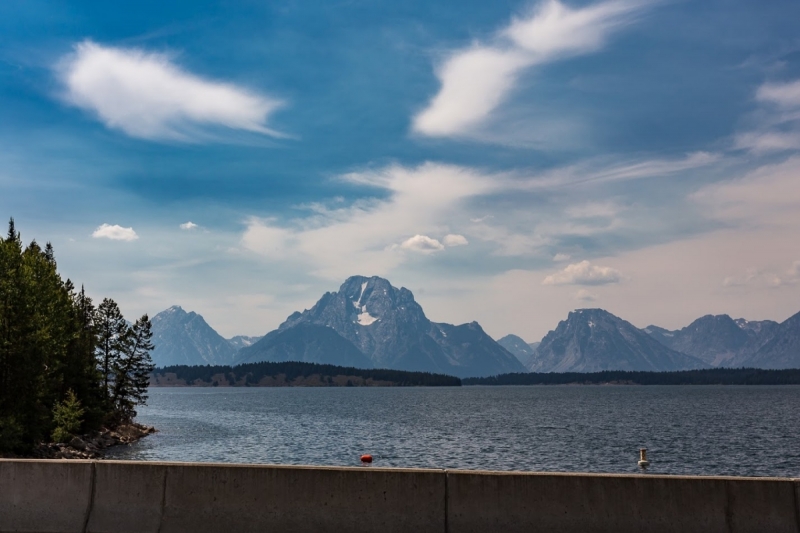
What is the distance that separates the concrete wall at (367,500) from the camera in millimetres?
11430

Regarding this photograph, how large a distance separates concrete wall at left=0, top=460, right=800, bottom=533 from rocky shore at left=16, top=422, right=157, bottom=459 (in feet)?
121

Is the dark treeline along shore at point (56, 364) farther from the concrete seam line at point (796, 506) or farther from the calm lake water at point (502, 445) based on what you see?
the concrete seam line at point (796, 506)

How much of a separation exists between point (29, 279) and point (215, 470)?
41.6m

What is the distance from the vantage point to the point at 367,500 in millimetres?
11789

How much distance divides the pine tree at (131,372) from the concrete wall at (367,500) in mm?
74033

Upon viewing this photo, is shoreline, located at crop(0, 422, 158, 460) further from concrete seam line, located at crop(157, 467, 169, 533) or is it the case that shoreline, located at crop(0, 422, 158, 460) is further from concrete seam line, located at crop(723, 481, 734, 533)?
concrete seam line, located at crop(723, 481, 734, 533)

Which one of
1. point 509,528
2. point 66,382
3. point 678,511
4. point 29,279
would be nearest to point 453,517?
point 509,528

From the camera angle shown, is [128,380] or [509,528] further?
[128,380]

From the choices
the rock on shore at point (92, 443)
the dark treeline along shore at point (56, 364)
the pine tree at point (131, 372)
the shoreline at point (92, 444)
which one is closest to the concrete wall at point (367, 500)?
the shoreline at point (92, 444)

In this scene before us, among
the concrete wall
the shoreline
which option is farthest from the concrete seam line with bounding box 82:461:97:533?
the shoreline

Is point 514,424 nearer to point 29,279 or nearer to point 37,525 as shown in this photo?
point 29,279

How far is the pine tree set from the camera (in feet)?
275

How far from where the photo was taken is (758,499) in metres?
11.4

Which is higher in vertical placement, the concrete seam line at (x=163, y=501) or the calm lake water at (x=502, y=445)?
the concrete seam line at (x=163, y=501)
